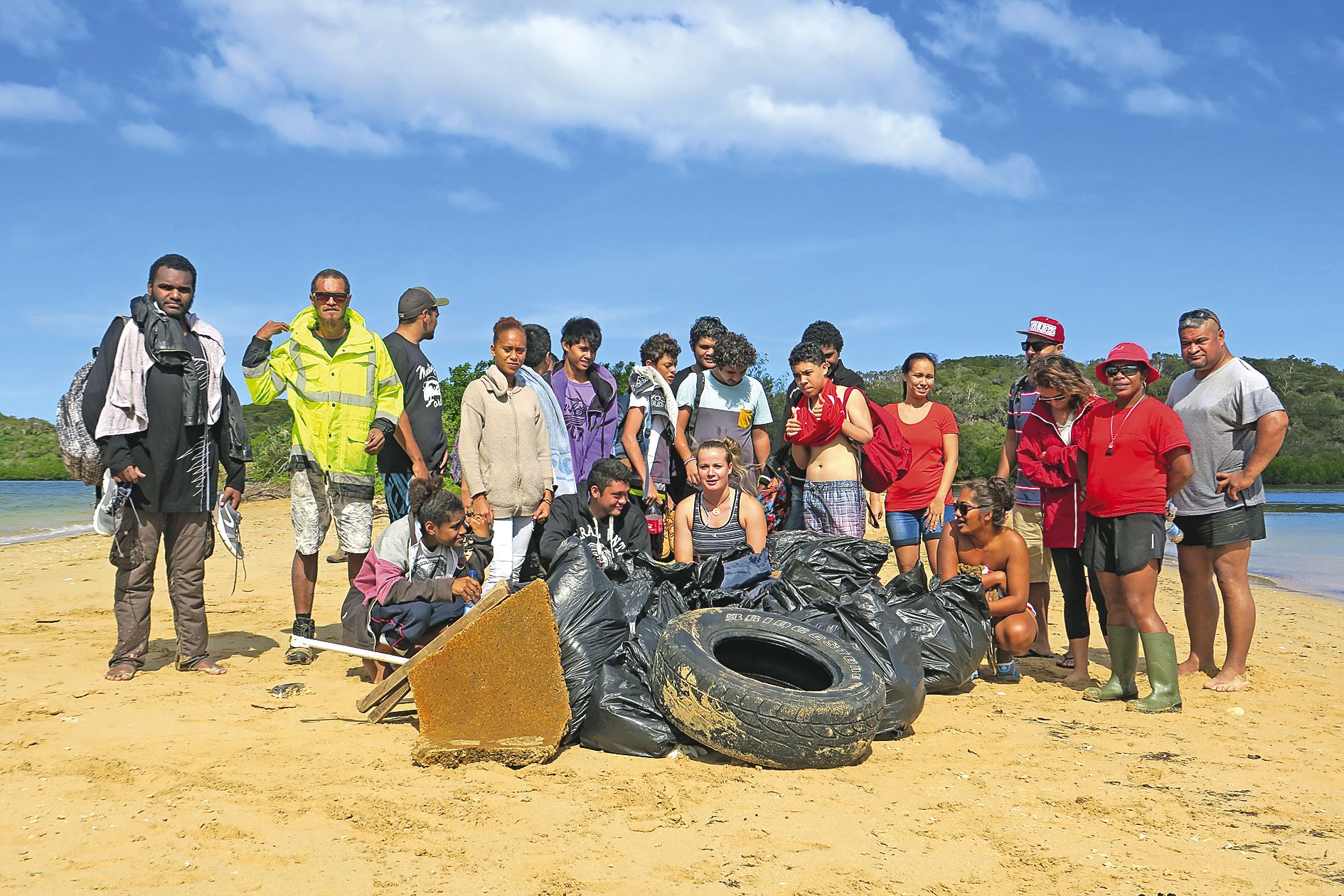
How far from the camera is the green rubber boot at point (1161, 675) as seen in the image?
5.07m

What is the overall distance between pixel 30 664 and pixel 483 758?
3.57 meters

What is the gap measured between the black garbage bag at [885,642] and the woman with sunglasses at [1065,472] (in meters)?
1.32

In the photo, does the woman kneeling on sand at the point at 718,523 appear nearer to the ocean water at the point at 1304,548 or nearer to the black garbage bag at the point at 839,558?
the black garbage bag at the point at 839,558

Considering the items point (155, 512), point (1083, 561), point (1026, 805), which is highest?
point (155, 512)

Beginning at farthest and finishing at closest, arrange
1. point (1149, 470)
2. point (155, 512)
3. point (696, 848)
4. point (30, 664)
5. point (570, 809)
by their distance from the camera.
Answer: point (30, 664) → point (155, 512) → point (1149, 470) → point (570, 809) → point (696, 848)

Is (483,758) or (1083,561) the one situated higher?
(1083,561)

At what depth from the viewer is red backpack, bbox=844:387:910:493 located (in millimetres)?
6332

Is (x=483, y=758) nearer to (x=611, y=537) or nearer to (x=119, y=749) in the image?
(x=119, y=749)

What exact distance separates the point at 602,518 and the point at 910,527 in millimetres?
2078

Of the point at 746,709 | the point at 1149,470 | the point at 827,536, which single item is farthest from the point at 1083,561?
the point at 746,709

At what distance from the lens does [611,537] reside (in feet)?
19.1

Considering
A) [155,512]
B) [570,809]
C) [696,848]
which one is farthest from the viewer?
[155,512]

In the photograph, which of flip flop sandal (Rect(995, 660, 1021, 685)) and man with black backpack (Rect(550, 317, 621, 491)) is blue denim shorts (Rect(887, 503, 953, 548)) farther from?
man with black backpack (Rect(550, 317, 621, 491))

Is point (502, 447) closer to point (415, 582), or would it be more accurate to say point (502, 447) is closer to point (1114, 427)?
point (415, 582)
